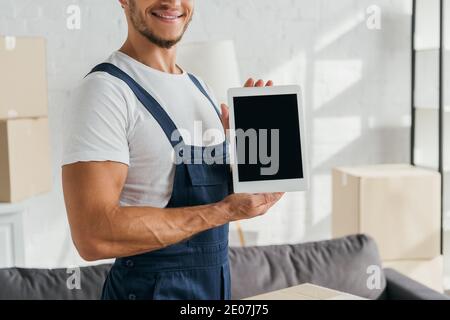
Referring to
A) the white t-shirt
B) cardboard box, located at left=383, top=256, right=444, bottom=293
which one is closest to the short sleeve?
the white t-shirt

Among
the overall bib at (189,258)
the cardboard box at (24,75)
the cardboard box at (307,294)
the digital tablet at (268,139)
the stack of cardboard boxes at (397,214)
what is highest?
the cardboard box at (24,75)

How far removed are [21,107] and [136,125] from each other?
62cm

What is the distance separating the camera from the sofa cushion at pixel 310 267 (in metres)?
1.27

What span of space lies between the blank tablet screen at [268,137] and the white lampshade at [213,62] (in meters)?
1.00

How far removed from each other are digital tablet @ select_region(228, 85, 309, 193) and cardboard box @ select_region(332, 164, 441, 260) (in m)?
1.33

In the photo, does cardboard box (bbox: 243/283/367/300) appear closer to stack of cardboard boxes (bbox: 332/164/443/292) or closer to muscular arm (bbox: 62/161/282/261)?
muscular arm (bbox: 62/161/282/261)

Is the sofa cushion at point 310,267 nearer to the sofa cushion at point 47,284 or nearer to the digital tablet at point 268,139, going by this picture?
the sofa cushion at point 47,284

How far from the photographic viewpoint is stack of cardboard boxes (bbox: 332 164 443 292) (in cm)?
185

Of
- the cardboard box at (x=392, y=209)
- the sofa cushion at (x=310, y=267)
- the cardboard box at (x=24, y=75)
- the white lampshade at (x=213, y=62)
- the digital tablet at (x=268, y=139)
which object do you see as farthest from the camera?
the cardboard box at (x=392, y=209)

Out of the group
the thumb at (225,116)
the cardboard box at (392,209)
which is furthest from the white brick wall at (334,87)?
the thumb at (225,116)

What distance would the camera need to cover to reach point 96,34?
822 millimetres

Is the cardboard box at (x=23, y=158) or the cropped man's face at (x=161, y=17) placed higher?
the cropped man's face at (x=161, y=17)

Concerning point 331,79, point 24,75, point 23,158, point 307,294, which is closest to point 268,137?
point 307,294
